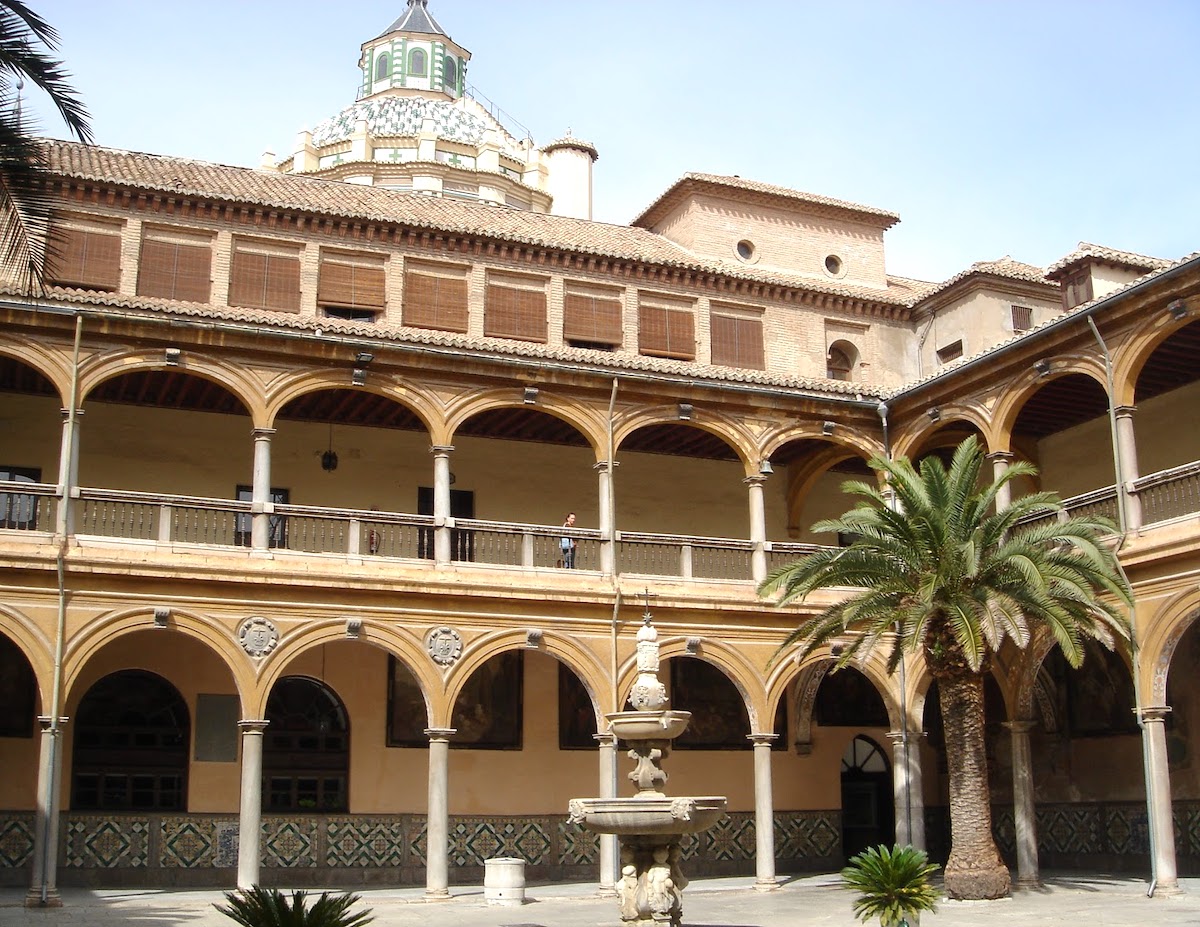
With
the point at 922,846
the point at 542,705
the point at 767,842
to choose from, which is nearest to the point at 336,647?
the point at 542,705

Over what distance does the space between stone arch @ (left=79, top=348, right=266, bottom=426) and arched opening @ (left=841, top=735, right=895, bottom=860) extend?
484 inches

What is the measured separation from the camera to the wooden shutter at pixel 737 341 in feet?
91.8

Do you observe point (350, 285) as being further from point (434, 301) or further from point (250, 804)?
point (250, 804)

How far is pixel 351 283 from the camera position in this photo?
2567 cm

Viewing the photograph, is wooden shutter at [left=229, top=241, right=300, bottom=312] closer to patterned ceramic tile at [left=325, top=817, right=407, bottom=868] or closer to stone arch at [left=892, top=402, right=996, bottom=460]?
patterned ceramic tile at [left=325, top=817, right=407, bottom=868]

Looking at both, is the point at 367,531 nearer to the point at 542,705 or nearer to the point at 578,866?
the point at 542,705

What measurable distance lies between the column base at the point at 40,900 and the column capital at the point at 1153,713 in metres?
13.5

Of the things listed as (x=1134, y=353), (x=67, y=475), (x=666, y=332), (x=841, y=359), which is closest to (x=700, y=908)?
(x=1134, y=353)

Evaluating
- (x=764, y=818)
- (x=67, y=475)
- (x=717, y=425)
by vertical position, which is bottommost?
(x=764, y=818)

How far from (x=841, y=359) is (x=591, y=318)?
541cm

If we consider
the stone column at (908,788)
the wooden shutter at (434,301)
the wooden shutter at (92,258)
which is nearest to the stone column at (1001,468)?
the stone column at (908,788)

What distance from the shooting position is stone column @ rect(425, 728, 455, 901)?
66.8ft

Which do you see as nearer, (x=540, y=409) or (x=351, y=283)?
(x=540, y=409)

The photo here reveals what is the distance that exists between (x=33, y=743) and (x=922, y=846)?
12921 millimetres
